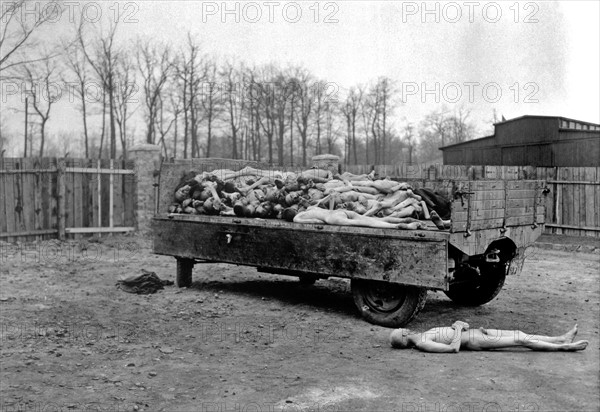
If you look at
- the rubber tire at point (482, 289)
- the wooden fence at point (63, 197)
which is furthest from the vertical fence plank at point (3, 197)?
the rubber tire at point (482, 289)

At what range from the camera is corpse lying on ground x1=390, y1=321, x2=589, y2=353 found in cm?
620

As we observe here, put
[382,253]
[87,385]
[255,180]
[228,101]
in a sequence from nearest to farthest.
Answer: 1. [87,385]
2. [382,253]
3. [255,180]
4. [228,101]

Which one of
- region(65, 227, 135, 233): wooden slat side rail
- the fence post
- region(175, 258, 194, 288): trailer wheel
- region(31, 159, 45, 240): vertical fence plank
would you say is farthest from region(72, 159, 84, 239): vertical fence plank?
region(175, 258, 194, 288): trailer wheel

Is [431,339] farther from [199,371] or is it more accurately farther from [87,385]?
[87,385]

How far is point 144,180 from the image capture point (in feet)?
50.1

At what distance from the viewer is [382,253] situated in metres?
7.14

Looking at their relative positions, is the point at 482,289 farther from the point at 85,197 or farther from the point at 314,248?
the point at 85,197

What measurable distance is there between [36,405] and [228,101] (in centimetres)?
3001

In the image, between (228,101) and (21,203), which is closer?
(21,203)

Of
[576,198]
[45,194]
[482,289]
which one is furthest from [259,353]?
[576,198]

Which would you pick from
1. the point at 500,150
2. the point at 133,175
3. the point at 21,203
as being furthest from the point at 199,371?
the point at 500,150

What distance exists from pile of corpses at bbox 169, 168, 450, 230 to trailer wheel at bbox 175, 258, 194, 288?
0.79 metres

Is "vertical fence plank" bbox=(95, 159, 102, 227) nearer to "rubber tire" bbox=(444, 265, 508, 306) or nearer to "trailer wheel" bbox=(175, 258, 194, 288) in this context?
"trailer wheel" bbox=(175, 258, 194, 288)

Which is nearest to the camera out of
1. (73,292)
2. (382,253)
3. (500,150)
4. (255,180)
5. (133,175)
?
(382,253)
